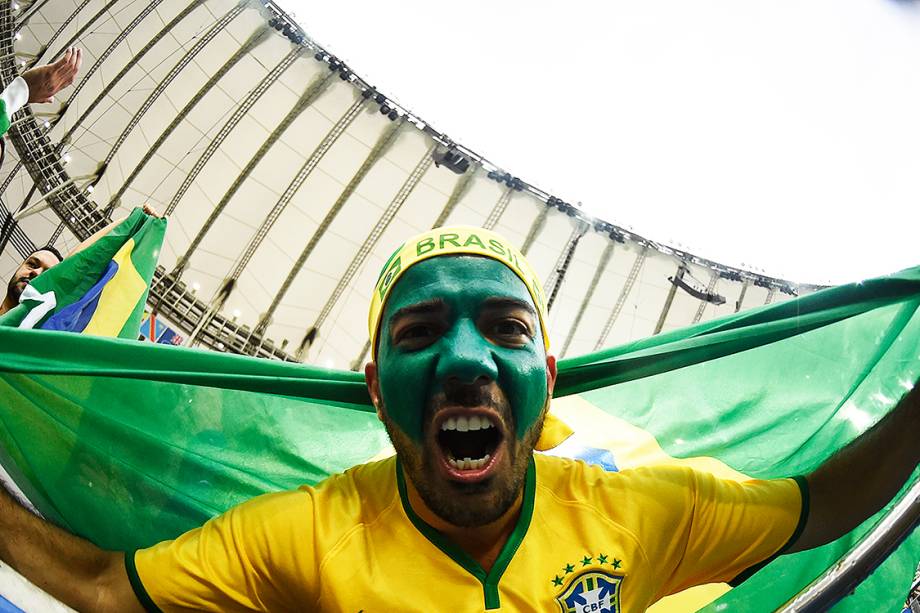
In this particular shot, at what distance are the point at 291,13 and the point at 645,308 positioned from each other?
10569 mm

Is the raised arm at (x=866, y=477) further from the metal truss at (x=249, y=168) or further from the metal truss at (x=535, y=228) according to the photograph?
the metal truss at (x=249, y=168)

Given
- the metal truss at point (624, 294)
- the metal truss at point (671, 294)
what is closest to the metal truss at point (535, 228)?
the metal truss at point (624, 294)

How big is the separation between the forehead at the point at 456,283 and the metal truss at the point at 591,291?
41.4ft

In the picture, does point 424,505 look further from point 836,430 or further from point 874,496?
point 836,430

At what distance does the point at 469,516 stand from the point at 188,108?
12.4 m

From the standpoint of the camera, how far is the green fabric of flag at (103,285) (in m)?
3.04

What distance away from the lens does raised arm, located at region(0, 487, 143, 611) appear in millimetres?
1291

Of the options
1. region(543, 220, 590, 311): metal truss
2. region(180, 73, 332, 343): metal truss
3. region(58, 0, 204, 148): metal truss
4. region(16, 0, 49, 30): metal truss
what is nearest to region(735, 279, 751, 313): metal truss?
region(543, 220, 590, 311): metal truss

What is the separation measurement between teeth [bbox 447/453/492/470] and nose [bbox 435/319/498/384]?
0.19 metres

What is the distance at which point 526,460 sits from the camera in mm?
1457

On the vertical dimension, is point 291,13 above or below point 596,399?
above

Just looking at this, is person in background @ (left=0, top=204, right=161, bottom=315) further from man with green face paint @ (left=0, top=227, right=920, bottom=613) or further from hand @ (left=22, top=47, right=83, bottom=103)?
man with green face paint @ (left=0, top=227, right=920, bottom=613)

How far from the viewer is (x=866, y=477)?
1.56 m

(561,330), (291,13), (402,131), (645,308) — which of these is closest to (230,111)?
(291,13)
